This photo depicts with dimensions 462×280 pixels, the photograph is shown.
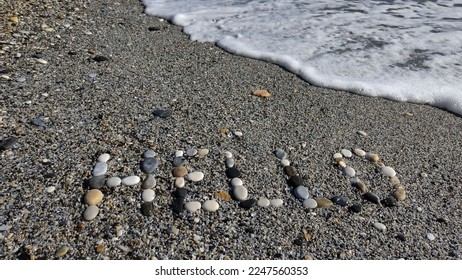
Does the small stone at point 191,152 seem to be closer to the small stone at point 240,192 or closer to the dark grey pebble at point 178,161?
the dark grey pebble at point 178,161

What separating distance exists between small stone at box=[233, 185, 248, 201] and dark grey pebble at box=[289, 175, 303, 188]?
293 mm

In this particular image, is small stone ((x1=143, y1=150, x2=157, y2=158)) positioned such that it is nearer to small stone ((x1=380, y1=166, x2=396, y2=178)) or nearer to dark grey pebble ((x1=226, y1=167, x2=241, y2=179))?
dark grey pebble ((x1=226, y1=167, x2=241, y2=179))

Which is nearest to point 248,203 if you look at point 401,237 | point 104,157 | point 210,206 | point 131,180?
point 210,206

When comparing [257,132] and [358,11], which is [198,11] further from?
[257,132]

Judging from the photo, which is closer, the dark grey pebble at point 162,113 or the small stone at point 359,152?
the small stone at point 359,152

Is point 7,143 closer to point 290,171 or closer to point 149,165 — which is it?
point 149,165

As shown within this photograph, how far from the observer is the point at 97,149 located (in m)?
2.34

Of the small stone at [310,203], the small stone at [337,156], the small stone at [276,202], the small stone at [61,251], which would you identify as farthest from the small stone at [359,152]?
the small stone at [61,251]

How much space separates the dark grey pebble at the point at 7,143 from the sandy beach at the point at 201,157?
1cm

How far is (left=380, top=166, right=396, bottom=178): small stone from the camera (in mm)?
2365

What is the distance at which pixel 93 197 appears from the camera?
2008 mm

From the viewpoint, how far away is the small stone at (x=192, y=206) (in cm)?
201

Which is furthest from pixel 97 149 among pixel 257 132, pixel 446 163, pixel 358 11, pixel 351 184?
pixel 358 11

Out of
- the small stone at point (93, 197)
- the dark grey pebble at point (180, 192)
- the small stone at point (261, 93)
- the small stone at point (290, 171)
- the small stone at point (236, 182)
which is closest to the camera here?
the small stone at point (93, 197)
